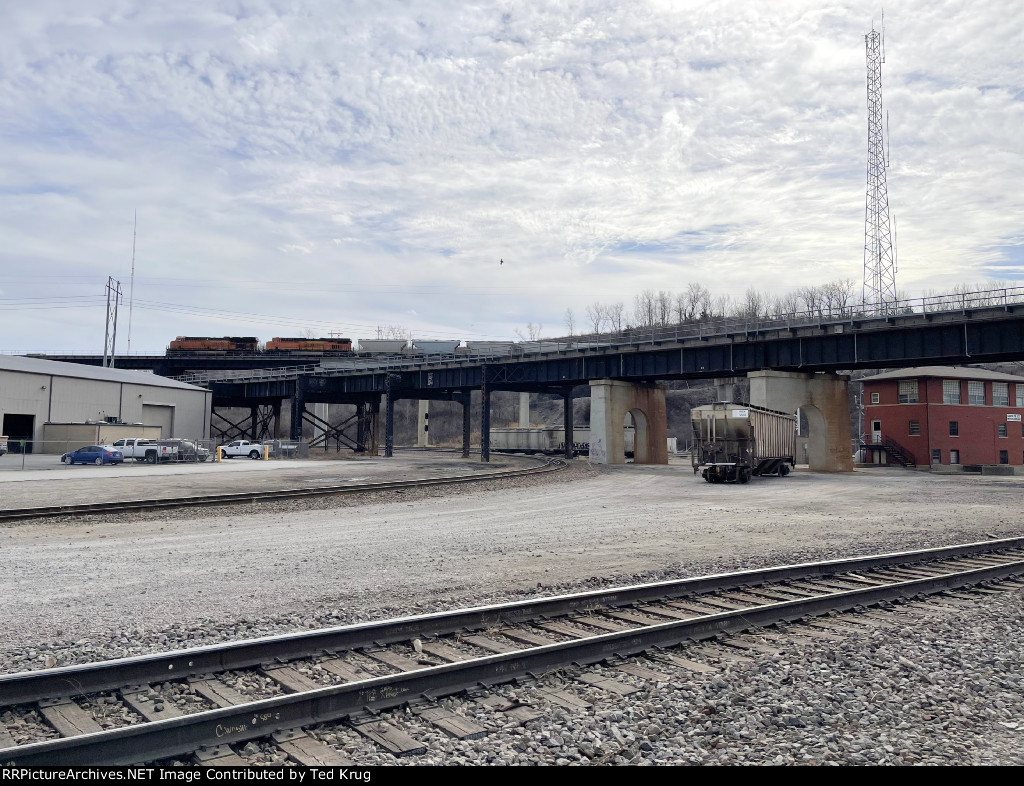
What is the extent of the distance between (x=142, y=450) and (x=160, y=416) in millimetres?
25630

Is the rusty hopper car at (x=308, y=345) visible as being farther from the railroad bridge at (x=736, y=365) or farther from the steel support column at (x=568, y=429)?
the steel support column at (x=568, y=429)

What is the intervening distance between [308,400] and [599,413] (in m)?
37.9

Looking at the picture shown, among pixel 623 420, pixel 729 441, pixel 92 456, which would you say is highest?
pixel 623 420

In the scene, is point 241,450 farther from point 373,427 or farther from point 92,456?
point 373,427

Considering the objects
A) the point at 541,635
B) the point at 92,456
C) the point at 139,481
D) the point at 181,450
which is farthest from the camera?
the point at 181,450

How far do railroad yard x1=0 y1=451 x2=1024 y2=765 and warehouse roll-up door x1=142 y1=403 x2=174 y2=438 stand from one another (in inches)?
2149

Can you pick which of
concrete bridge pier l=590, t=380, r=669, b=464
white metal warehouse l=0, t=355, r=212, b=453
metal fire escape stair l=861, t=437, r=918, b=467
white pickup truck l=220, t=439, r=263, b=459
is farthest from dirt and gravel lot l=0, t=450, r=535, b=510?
metal fire escape stair l=861, t=437, r=918, b=467

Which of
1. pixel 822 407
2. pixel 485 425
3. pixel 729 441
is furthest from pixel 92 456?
pixel 822 407

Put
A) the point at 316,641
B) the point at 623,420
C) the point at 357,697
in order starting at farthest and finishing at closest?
the point at 623,420 → the point at 316,641 → the point at 357,697

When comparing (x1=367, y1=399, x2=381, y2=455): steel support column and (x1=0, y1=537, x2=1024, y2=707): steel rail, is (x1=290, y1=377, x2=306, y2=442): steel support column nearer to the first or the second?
(x1=367, y1=399, x2=381, y2=455): steel support column

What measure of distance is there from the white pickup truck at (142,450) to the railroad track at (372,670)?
1748 inches

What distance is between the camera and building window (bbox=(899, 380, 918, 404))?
58.7 metres

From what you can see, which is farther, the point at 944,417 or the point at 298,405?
the point at 298,405

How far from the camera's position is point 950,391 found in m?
58.3
